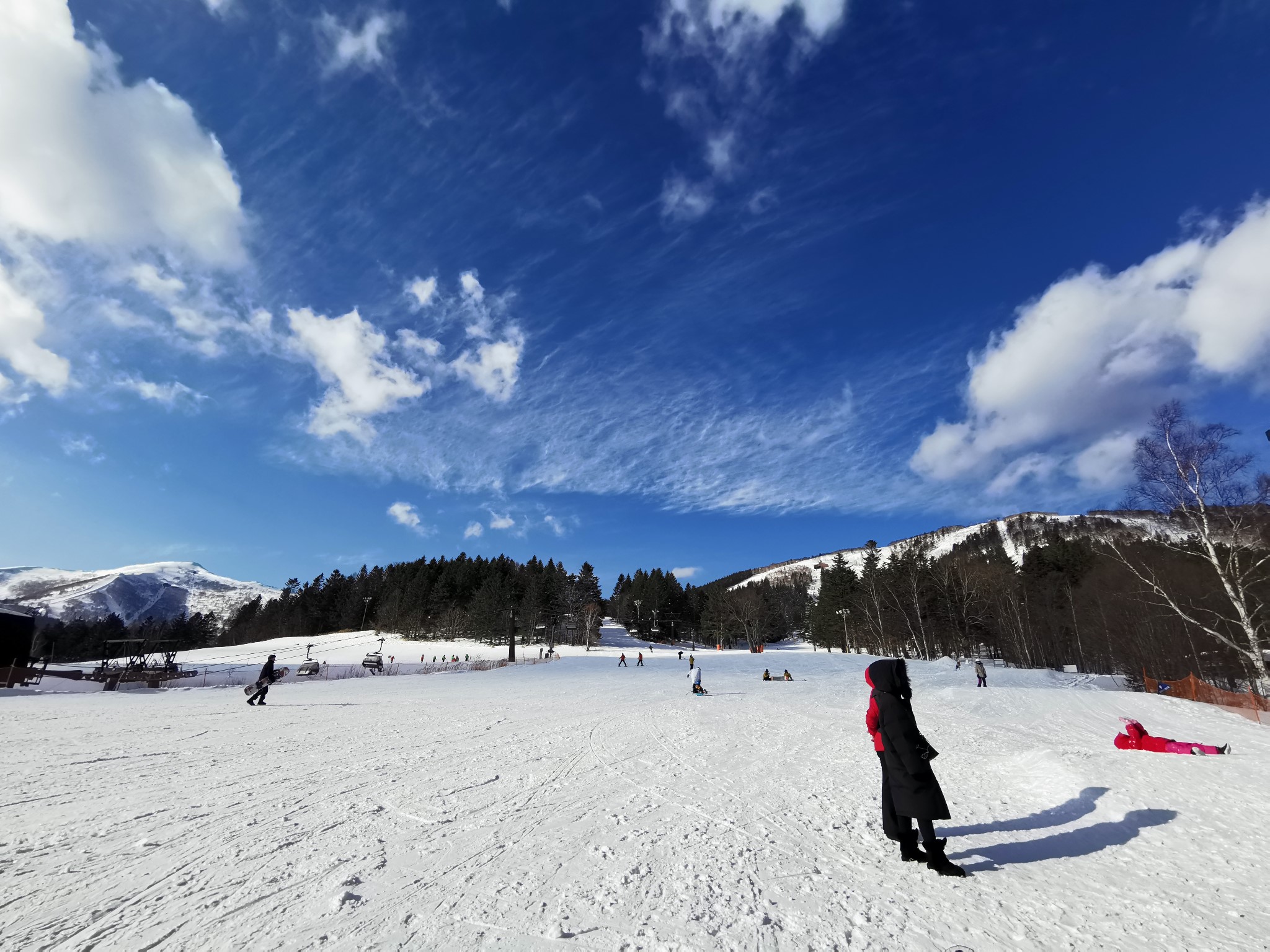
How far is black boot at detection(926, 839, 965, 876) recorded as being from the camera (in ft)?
13.6

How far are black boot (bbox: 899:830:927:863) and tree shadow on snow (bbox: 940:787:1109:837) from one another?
3.35 feet

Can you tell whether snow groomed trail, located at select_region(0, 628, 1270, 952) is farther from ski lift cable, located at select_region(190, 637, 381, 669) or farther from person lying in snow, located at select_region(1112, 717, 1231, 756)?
ski lift cable, located at select_region(190, 637, 381, 669)

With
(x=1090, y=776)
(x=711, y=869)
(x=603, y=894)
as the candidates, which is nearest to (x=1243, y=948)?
(x=711, y=869)

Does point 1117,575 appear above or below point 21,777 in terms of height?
above

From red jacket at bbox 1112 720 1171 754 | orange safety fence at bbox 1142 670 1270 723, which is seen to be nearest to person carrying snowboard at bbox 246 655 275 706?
red jacket at bbox 1112 720 1171 754

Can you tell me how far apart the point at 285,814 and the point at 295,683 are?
29.6 m

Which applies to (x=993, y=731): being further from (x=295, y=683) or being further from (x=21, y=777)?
(x=295, y=683)

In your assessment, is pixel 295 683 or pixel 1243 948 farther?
pixel 295 683

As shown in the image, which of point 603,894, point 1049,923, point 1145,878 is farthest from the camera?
point 1145,878

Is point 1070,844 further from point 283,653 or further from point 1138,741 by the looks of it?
point 283,653

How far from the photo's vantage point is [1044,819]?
5.52 meters

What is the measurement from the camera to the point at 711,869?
4.23 meters

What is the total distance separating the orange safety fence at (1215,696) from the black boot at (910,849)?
17.5 m

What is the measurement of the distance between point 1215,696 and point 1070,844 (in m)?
21.7
